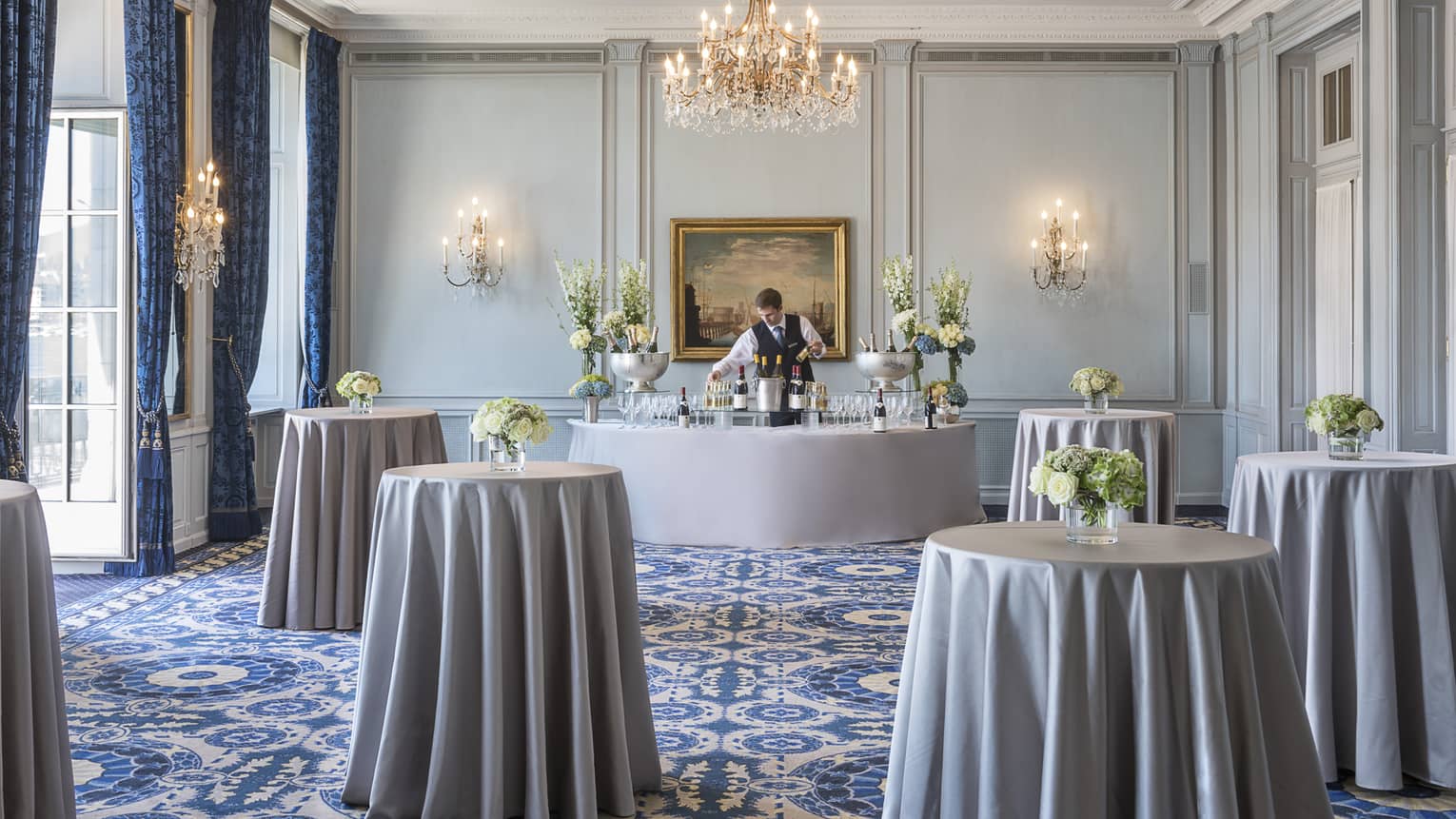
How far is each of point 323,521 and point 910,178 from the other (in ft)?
20.9

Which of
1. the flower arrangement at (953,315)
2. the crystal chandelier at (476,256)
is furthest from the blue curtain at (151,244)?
the flower arrangement at (953,315)

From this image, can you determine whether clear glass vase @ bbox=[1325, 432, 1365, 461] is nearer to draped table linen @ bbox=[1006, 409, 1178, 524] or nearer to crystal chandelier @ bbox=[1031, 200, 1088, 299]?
draped table linen @ bbox=[1006, 409, 1178, 524]

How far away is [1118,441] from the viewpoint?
7293 mm

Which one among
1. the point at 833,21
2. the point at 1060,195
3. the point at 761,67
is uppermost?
the point at 833,21

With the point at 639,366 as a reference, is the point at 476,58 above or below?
above

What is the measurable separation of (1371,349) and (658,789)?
595 centimetres

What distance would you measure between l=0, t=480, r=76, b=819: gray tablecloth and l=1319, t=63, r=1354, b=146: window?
9.09 metres

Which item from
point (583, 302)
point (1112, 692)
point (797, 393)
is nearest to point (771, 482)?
point (797, 393)

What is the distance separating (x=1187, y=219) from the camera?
10.9m

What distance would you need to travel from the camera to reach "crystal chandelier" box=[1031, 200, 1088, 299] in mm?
10844

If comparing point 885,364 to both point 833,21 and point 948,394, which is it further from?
point 833,21

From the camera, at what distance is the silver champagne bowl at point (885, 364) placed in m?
9.14

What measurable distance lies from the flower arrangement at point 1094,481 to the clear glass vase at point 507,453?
5.42 ft

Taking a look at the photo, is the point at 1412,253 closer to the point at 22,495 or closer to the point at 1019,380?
the point at 1019,380
